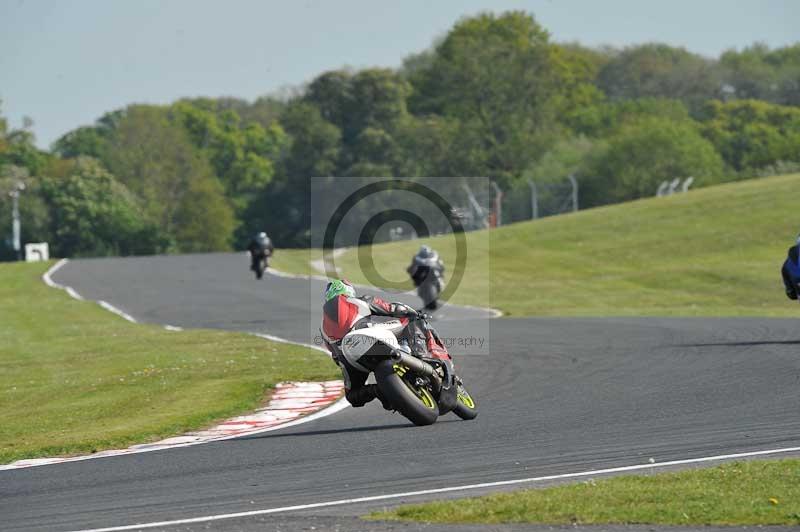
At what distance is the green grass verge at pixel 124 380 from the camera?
45.9ft

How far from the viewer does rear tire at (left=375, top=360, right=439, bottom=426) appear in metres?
12.0

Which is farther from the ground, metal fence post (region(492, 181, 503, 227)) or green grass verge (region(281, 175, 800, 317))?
metal fence post (region(492, 181, 503, 227))

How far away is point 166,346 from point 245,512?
16.2 m

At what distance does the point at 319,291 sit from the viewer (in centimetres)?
3975

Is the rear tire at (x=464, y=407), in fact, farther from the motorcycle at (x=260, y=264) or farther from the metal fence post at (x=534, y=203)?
the metal fence post at (x=534, y=203)

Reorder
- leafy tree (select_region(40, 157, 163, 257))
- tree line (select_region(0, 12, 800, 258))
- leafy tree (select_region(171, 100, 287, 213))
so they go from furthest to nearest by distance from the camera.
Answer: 1. leafy tree (select_region(171, 100, 287, 213))
2. leafy tree (select_region(40, 157, 163, 257))
3. tree line (select_region(0, 12, 800, 258))

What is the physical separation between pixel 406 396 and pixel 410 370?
266 millimetres

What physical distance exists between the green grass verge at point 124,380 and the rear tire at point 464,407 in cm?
292

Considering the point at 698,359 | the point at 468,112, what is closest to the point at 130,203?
the point at 468,112

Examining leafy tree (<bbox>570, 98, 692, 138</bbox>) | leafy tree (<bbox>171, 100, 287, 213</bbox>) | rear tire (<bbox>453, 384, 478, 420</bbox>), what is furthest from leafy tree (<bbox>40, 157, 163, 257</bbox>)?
rear tire (<bbox>453, 384, 478, 420</bbox>)

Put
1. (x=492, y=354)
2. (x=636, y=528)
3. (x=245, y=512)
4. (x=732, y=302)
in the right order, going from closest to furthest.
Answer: (x=636, y=528) < (x=245, y=512) < (x=492, y=354) < (x=732, y=302)

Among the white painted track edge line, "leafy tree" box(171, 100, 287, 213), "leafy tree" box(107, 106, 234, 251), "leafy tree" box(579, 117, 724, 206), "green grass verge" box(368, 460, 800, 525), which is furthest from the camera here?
"leafy tree" box(171, 100, 287, 213)

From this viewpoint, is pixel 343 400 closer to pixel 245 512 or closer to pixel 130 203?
pixel 245 512

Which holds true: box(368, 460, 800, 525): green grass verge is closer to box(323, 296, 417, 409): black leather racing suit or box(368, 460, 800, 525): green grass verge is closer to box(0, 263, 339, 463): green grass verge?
box(323, 296, 417, 409): black leather racing suit
